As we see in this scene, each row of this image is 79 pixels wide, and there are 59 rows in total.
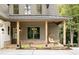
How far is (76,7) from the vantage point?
25.3 m

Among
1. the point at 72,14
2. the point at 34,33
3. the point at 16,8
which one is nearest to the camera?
the point at 34,33

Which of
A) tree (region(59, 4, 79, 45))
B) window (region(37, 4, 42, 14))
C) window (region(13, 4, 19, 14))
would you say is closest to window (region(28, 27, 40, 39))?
window (region(37, 4, 42, 14))

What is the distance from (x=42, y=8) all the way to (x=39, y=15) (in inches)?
37.9

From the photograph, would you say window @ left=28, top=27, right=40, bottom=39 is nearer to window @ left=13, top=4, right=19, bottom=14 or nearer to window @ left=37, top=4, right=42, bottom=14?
window @ left=37, top=4, right=42, bottom=14

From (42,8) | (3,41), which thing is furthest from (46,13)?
(3,41)

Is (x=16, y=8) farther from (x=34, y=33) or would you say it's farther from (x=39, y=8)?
(x=34, y=33)

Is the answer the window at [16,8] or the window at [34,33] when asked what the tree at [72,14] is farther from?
the window at [16,8]

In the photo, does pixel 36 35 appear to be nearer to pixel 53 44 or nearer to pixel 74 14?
pixel 53 44

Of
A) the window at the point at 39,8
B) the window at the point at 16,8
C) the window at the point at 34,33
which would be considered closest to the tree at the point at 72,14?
the window at the point at 39,8

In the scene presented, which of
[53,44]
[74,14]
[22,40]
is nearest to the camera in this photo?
[53,44]

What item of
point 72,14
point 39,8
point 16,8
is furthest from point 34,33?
point 72,14

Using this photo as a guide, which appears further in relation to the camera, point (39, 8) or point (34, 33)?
point (39, 8)

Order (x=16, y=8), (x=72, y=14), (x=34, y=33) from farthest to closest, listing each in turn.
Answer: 1. (x=72, y=14)
2. (x=16, y=8)
3. (x=34, y=33)

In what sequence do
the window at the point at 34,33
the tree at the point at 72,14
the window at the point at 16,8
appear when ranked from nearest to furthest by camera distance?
the window at the point at 34,33 → the window at the point at 16,8 → the tree at the point at 72,14
